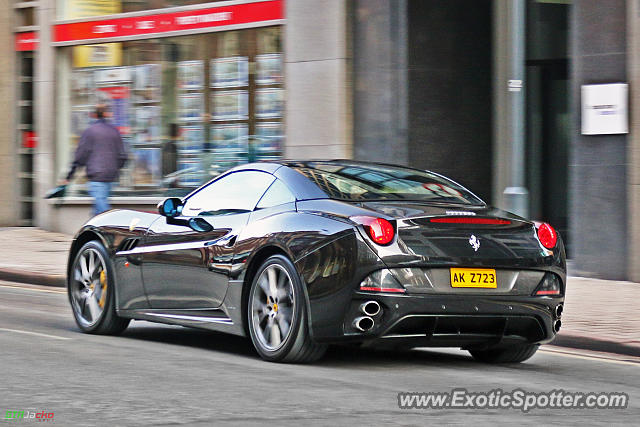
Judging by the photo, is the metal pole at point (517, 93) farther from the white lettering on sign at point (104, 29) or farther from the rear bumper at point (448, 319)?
the white lettering on sign at point (104, 29)

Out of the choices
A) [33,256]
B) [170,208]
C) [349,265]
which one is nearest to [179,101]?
[33,256]

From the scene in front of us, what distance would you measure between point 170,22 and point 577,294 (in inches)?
356

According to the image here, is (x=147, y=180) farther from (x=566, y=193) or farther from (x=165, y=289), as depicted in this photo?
(x=165, y=289)

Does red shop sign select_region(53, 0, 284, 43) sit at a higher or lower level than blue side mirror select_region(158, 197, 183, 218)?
higher

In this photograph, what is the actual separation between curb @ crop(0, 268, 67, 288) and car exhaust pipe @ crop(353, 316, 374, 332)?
7362 millimetres

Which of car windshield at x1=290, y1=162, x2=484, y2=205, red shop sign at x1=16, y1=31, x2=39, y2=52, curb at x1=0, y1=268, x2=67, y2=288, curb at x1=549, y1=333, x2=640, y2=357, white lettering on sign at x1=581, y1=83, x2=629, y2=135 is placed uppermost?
red shop sign at x1=16, y1=31, x2=39, y2=52

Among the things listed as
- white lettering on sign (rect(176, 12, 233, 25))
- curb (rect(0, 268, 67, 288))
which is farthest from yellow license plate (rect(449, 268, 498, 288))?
white lettering on sign (rect(176, 12, 233, 25))

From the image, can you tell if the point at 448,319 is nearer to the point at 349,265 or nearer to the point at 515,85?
the point at 349,265

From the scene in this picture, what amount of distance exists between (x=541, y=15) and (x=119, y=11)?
7.25 meters

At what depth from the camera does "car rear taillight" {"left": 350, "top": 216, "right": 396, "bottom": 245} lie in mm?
7406

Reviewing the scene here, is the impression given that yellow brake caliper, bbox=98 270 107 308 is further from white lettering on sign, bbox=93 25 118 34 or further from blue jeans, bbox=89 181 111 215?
white lettering on sign, bbox=93 25 118 34

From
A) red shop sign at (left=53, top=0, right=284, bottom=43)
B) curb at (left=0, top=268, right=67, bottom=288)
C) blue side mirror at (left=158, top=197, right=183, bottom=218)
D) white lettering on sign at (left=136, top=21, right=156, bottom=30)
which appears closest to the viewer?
blue side mirror at (left=158, top=197, right=183, bottom=218)

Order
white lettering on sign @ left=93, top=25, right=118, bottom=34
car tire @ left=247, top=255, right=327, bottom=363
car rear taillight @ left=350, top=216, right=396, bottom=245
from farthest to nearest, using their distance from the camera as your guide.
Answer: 1. white lettering on sign @ left=93, top=25, right=118, bottom=34
2. car tire @ left=247, top=255, right=327, bottom=363
3. car rear taillight @ left=350, top=216, right=396, bottom=245

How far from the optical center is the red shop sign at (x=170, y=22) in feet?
60.8
